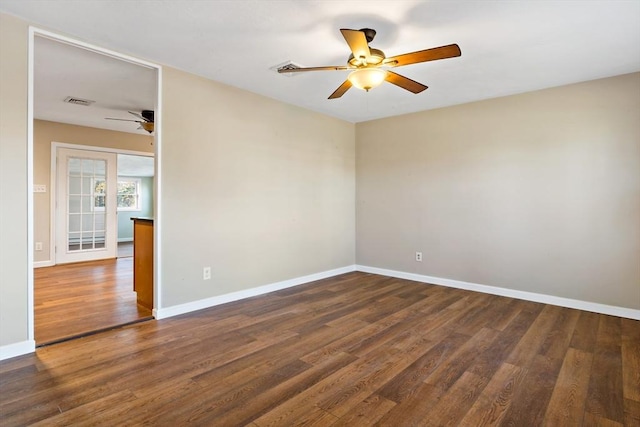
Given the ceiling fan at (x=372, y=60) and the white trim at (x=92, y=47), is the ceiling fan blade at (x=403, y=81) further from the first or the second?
the white trim at (x=92, y=47)

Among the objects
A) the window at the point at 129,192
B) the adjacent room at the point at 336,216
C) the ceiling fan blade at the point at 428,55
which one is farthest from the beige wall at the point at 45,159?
the ceiling fan blade at the point at 428,55

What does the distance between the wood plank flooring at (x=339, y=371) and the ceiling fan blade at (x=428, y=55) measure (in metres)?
2.06

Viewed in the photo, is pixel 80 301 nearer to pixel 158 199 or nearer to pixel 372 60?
pixel 158 199

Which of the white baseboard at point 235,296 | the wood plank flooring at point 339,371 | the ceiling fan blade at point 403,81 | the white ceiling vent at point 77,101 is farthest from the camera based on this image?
the white ceiling vent at point 77,101

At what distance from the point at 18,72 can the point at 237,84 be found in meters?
1.82

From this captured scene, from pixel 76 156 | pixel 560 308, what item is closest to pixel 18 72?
pixel 76 156

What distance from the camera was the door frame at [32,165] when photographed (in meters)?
2.41

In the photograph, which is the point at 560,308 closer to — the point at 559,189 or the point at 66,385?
the point at 559,189

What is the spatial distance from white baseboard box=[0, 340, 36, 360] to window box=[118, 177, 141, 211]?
29.0 feet

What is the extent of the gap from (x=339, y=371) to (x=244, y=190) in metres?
2.34

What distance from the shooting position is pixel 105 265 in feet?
19.2

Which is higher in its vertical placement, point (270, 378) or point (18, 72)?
point (18, 72)

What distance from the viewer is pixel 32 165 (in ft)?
7.95

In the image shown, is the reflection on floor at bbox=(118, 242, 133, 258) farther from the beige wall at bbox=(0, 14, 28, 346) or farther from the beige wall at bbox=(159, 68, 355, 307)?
the beige wall at bbox=(0, 14, 28, 346)
